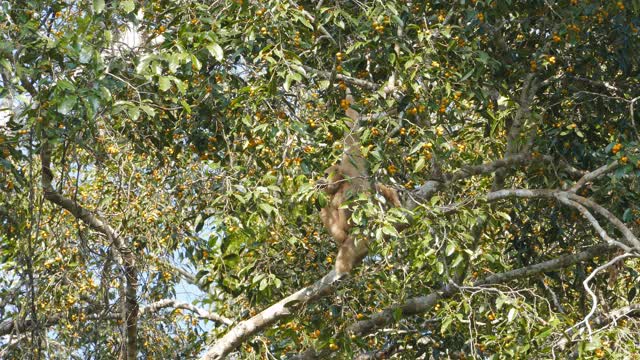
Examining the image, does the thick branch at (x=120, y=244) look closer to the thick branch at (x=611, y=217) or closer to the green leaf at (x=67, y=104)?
the green leaf at (x=67, y=104)

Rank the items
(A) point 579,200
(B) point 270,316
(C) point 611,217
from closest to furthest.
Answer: (C) point 611,217, (A) point 579,200, (B) point 270,316

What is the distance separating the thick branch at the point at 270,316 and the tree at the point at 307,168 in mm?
13

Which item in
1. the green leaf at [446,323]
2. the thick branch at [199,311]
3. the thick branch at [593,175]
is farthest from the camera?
the thick branch at [199,311]

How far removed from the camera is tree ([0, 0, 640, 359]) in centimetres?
475

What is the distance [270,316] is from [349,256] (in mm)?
556

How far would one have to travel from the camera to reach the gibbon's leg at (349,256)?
572 cm

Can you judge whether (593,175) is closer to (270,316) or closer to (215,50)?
(270,316)

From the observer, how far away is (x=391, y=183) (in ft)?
17.6

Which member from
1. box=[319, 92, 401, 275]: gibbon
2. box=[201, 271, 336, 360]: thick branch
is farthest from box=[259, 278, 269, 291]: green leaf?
box=[319, 92, 401, 275]: gibbon

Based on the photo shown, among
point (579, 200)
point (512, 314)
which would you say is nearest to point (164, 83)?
point (512, 314)

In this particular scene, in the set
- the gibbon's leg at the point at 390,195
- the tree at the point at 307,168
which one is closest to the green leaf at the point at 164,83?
the tree at the point at 307,168

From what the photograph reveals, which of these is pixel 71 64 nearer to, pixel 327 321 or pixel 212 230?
pixel 212 230

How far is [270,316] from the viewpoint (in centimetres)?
572

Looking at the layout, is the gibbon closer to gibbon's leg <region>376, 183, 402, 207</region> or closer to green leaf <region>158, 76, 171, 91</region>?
gibbon's leg <region>376, 183, 402, 207</region>
